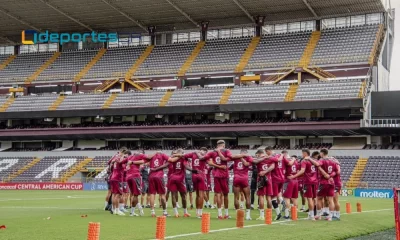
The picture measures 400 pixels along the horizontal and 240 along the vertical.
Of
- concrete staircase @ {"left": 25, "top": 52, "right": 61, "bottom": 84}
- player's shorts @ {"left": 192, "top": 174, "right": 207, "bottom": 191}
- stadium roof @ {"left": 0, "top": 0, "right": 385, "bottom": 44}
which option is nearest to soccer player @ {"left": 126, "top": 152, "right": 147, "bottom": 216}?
player's shorts @ {"left": 192, "top": 174, "right": 207, "bottom": 191}

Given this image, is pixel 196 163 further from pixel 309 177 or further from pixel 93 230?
pixel 93 230

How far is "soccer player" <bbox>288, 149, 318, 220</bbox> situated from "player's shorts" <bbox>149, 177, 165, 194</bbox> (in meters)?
4.39

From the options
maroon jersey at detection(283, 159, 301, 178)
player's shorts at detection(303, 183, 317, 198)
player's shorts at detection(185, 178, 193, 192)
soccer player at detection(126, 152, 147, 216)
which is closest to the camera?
player's shorts at detection(303, 183, 317, 198)

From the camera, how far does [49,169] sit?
65.6 metres

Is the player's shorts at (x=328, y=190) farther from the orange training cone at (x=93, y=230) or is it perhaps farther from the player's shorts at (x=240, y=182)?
the orange training cone at (x=93, y=230)

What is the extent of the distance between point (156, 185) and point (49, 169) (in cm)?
4564

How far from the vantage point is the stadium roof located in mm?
64750

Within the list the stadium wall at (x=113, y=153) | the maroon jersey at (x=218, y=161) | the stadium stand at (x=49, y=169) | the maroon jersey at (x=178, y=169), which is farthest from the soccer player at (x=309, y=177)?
the stadium stand at (x=49, y=169)

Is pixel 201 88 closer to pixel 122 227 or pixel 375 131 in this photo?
pixel 375 131

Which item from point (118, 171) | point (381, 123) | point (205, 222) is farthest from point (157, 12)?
point (205, 222)

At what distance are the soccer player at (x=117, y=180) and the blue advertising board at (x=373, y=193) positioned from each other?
28068 millimetres

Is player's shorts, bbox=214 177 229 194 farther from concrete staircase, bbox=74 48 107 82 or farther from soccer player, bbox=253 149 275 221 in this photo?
concrete staircase, bbox=74 48 107 82

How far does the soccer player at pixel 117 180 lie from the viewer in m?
23.4

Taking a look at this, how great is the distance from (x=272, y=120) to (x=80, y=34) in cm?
2736
